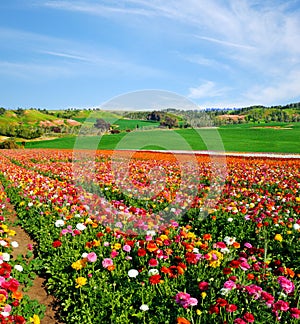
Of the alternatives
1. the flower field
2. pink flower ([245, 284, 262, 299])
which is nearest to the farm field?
the flower field

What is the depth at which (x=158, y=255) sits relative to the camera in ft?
15.2

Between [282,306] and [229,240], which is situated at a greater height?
[229,240]

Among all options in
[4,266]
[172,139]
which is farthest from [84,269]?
[172,139]

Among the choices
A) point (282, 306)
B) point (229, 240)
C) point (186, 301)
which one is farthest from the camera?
point (229, 240)

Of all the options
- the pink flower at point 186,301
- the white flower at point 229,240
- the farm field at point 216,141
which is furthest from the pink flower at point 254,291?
the farm field at point 216,141

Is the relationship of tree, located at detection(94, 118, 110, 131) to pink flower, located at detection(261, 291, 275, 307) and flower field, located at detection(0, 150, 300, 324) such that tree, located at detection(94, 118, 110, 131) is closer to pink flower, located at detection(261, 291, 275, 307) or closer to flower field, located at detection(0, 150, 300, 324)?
flower field, located at detection(0, 150, 300, 324)

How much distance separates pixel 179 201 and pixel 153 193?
116cm

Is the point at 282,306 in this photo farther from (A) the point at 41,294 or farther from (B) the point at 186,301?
(A) the point at 41,294

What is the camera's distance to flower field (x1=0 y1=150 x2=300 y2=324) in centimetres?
359

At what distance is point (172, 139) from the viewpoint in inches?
1977

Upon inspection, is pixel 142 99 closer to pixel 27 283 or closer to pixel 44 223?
pixel 44 223

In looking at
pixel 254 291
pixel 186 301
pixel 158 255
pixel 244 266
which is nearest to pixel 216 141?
pixel 158 255

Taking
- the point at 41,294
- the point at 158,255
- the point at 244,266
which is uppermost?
the point at 244,266

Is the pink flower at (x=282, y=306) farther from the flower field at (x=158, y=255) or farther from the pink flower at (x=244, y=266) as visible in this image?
the pink flower at (x=244, y=266)
